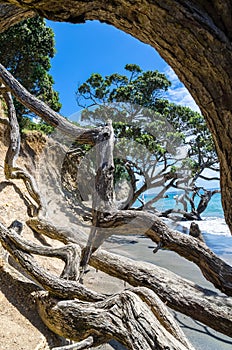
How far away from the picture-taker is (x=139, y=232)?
2164mm

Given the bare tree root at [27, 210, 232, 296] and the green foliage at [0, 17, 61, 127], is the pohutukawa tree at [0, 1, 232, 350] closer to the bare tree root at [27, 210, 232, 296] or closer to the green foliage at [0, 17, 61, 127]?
the bare tree root at [27, 210, 232, 296]

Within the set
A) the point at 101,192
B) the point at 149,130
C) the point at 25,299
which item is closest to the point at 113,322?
the point at 101,192

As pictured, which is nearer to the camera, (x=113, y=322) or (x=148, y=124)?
(x=113, y=322)

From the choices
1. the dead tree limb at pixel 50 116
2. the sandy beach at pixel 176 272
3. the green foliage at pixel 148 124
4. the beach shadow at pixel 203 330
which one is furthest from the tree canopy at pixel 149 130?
the beach shadow at pixel 203 330

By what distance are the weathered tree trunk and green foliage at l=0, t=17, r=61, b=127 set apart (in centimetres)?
815

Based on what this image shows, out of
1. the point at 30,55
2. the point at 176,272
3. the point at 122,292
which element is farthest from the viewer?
the point at 30,55

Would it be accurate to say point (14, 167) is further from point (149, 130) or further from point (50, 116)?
point (149, 130)

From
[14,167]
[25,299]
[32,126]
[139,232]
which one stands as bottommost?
[25,299]

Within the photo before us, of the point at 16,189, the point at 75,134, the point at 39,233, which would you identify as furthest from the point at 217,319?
the point at 16,189

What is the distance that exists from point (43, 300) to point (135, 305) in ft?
3.69

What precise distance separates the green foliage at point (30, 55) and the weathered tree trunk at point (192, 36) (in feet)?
26.7

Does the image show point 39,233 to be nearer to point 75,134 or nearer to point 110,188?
point 75,134

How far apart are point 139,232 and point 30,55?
8130 millimetres

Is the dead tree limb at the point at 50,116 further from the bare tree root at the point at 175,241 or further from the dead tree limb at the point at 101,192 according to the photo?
the bare tree root at the point at 175,241
